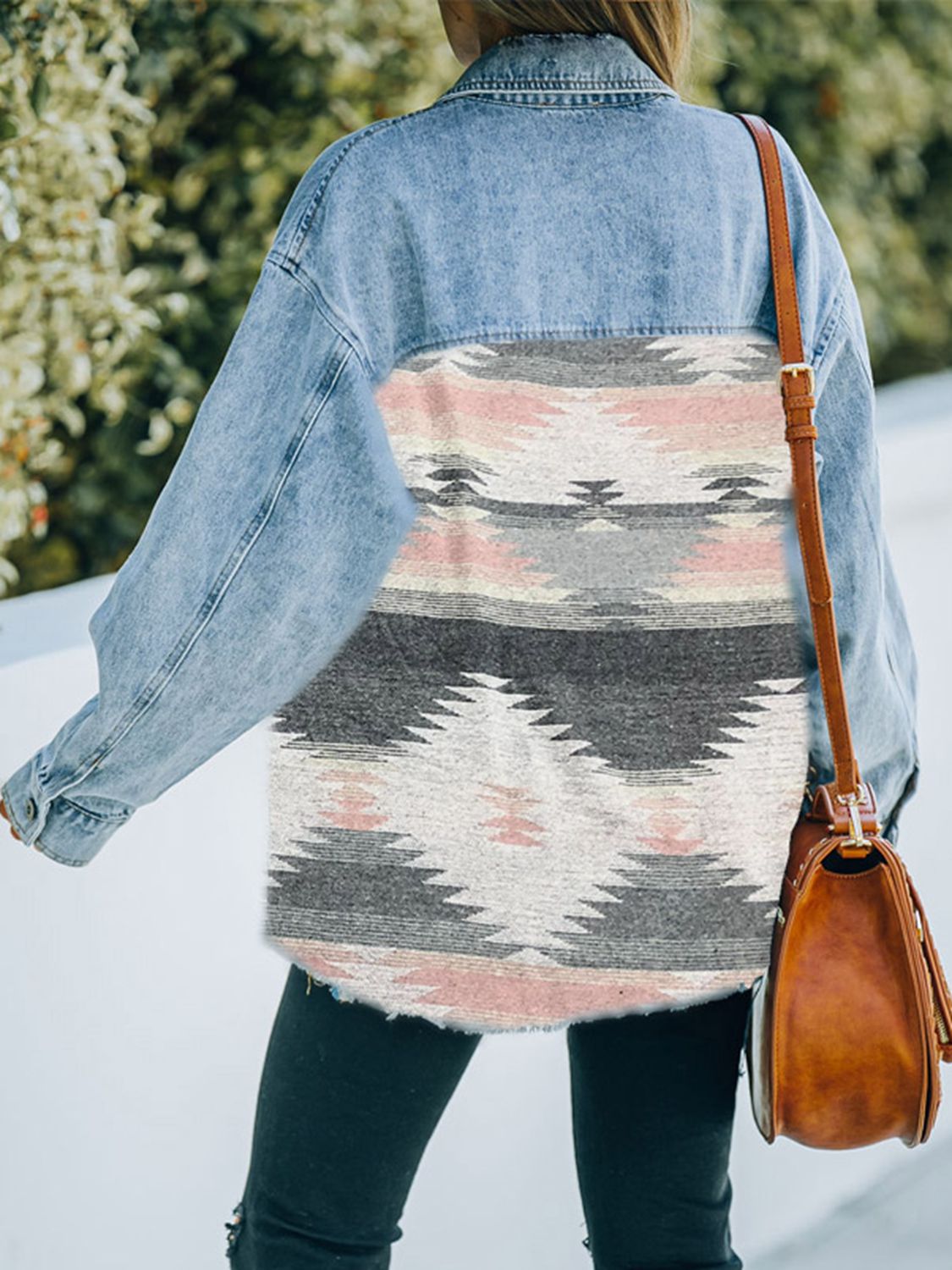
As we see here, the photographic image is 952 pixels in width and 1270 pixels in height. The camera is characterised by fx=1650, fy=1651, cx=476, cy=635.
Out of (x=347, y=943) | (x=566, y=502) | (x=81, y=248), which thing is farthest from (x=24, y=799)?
(x=81, y=248)

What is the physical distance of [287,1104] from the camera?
4.69ft

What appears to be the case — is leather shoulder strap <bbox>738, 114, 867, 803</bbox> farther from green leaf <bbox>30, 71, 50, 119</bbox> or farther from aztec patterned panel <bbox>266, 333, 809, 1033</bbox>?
green leaf <bbox>30, 71, 50, 119</bbox>

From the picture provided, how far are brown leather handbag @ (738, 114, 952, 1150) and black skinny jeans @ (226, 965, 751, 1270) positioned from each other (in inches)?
3.2

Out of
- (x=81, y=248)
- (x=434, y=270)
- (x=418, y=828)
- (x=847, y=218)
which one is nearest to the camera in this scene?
(x=434, y=270)

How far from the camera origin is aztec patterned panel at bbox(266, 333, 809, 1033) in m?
1.29

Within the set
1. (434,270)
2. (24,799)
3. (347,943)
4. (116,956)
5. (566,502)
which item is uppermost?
(434,270)

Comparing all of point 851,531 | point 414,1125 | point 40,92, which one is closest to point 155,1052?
point 414,1125

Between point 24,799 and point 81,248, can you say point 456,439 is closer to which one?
point 24,799

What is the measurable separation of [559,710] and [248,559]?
28cm

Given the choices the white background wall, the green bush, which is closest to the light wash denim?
the white background wall

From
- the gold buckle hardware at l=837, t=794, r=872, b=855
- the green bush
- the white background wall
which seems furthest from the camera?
the green bush

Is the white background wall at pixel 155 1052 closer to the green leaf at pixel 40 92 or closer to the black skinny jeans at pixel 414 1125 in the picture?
the black skinny jeans at pixel 414 1125

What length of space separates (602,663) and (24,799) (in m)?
0.49

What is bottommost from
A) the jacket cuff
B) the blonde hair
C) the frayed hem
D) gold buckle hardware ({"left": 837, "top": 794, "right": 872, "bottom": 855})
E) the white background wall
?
the white background wall
